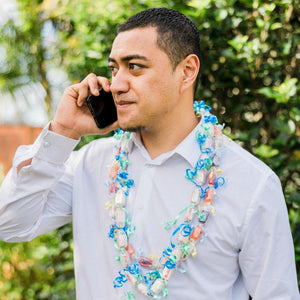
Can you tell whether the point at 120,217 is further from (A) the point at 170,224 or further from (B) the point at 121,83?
(B) the point at 121,83

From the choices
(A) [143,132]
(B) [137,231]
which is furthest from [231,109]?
(B) [137,231]

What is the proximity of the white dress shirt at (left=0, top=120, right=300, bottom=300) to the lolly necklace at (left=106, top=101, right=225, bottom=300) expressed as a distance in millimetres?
32

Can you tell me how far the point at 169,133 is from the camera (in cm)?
190

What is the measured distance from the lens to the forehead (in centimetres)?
175

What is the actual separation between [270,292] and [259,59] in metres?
1.45

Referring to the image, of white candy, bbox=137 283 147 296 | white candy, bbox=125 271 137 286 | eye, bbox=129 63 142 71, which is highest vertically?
eye, bbox=129 63 142 71

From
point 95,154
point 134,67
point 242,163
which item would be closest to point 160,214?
point 242,163

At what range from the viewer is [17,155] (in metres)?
1.94

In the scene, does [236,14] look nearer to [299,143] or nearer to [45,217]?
[299,143]

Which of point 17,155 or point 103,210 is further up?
point 17,155

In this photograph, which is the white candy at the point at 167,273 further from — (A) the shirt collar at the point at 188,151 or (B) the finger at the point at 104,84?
(B) the finger at the point at 104,84

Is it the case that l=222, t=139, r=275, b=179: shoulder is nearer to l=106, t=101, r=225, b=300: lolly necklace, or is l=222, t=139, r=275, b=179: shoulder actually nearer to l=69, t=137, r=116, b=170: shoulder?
l=106, t=101, r=225, b=300: lolly necklace

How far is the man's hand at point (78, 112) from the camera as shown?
6.39 ft

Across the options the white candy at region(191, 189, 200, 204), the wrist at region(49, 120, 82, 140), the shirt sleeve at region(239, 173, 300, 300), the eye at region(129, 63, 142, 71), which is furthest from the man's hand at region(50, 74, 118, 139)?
the shirt sleeve at region(239, 173, 300, 300)
